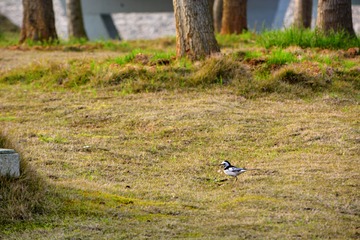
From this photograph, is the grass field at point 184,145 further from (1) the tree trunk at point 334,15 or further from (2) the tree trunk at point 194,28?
(1) the tree trunk at point 334,15

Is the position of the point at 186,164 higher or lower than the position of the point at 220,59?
lower

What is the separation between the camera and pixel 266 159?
5.01 m

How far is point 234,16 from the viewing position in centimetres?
1507

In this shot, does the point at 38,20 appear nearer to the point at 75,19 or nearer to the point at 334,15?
the point at 75,19

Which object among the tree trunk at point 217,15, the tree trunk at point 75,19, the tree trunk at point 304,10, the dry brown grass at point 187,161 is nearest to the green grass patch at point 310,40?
the dry brown grass at point 187,161

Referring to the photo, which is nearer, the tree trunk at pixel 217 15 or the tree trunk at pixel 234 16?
the tree trunk at pixel 234 16

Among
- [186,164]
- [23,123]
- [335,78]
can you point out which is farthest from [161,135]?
[335,78]

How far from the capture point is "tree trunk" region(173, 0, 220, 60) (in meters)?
8.29

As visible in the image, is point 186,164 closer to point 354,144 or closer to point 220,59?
point 354,144

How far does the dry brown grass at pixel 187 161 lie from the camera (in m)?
3.33

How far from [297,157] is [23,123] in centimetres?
406

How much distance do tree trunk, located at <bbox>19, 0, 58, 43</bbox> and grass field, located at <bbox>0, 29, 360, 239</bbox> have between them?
310 centimetres

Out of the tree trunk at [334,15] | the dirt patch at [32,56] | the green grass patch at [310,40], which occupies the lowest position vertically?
the dirt patch at [32,56]

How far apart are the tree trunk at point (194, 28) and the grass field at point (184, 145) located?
356 mm
